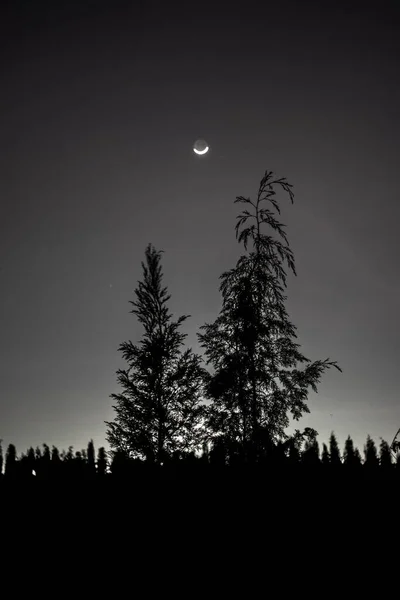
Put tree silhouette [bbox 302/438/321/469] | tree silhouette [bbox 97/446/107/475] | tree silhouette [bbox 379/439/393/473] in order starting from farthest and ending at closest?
tree silhouette [bbox 379/439/393/473]
tree silhouette [bbox 302/438/321/469]
tree silhouette [bbox 97/446/107/475]

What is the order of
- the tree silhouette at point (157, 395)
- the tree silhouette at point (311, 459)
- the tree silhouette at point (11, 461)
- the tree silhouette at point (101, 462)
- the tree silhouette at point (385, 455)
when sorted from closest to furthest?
1. the tree silhouette at point (11, 461)
2. the tree silhouette at point (101, 462)
3. the tree silhouette at point (311, 459)
4. the tree silhouette at point (385, 455)
5. the tree silhouette at point (157, 395)

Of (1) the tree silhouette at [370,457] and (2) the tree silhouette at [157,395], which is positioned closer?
(1) the tree silhouette at [370,457]

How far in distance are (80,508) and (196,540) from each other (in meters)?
0.36

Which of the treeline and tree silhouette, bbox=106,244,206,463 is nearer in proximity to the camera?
the treeline

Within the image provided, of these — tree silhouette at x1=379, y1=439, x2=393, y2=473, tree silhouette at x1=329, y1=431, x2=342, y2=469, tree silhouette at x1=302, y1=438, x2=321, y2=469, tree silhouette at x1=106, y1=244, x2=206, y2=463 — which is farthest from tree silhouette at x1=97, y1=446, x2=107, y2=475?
tree silhouette at x1=106, y1=244, x2=206, y2=463

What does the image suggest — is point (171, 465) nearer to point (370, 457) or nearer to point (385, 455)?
point (370, 457)

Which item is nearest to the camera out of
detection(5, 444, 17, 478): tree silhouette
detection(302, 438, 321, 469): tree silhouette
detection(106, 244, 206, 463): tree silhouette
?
detection(5, 444, 17, 478): tree silhouette

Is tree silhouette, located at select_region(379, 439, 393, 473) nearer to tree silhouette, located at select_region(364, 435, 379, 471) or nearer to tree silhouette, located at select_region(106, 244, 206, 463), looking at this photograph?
tree silhouette, located at select_region(364, 435, 379, 471)

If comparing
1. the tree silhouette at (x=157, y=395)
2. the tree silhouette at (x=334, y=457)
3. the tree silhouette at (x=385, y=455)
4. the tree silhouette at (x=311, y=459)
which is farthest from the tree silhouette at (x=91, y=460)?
the tree silhouette at (x=157, y=395)

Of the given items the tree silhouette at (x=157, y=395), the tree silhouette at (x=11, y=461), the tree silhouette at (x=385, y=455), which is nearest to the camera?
the tree silhouette at (x=11, y=461)

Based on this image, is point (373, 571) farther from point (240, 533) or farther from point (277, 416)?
point (277, 416)

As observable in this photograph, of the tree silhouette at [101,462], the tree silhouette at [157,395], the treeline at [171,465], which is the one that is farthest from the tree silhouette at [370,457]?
the tree silhouette at [157,395]

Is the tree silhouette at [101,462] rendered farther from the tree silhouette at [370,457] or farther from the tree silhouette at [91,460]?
the tree silhouette at [370,457]

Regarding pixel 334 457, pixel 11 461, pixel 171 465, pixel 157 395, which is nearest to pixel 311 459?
pixel 334 457
